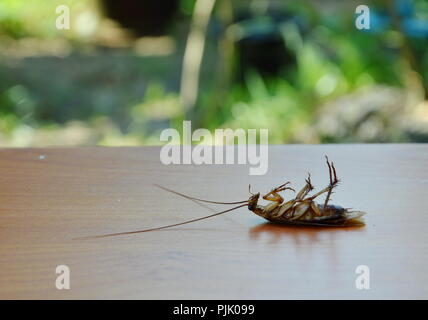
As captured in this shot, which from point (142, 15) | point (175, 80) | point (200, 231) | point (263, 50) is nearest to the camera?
point (200, 231)

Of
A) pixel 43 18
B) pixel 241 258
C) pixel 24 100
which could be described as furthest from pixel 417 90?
pixel 43 18

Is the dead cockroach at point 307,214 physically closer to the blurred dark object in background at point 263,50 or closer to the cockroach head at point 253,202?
the cockroach head at point 253,202

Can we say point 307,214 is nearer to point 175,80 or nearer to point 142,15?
point 175,80

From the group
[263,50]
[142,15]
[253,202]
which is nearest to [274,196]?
[253,202]

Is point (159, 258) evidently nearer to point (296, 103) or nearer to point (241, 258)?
point (241, 258)

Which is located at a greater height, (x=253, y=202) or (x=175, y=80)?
(x=175, y=80)

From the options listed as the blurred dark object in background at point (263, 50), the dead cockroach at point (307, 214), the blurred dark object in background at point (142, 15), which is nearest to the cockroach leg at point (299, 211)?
the dead cockroach at point (307, 214)
